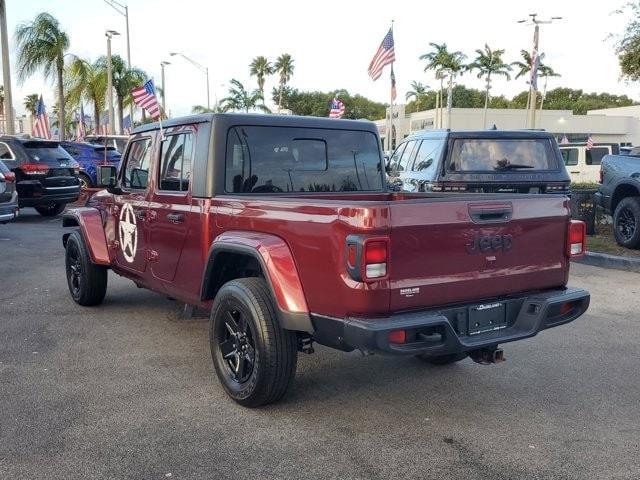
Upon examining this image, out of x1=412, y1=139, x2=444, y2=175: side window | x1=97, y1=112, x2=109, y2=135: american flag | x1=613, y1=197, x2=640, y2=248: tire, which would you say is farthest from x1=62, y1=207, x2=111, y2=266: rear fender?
x1=97, y1=112, x2=109, y2=135: american flag

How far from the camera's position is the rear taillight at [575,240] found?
427cm

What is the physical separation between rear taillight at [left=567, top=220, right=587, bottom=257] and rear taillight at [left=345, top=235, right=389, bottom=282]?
151 centimetres

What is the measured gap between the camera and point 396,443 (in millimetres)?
3754

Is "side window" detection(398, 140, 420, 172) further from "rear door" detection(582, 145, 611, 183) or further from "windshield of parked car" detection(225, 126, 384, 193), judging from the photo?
"rear door" detection(582, 145, 611, 183)

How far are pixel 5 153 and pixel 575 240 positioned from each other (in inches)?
533

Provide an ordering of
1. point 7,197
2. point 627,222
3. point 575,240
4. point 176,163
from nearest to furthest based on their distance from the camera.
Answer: point 575,240 → point 176,163 → point 627,222 → point 7,197

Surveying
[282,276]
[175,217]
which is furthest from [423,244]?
[175,217]

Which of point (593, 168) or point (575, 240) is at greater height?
point (593, 168)

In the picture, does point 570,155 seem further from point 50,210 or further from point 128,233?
point 128,233

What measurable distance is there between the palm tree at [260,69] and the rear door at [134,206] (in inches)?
2606

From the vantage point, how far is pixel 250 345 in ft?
13.8

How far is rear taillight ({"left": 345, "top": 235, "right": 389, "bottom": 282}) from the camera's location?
3398mm

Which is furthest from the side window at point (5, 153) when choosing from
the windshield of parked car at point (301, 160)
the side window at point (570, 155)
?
the side window at point (570, 155)

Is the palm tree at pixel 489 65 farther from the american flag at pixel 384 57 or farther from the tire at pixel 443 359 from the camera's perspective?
the tire at pixel 443 359
